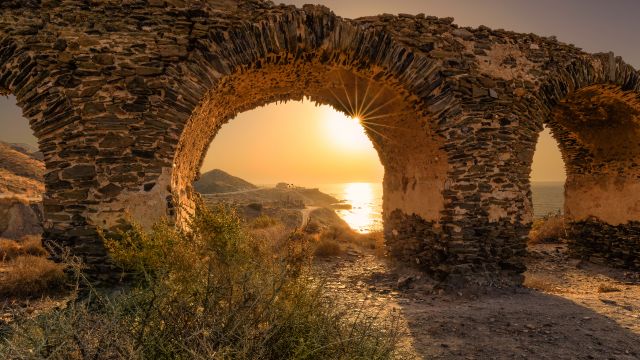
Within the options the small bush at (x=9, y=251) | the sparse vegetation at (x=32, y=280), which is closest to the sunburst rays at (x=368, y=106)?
the sparse vegetation at (x=32, y=280)

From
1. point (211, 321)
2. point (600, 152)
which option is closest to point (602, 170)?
point (600, 152)

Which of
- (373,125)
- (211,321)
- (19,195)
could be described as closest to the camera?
(211,321)

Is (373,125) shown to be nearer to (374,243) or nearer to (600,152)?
(374,243)

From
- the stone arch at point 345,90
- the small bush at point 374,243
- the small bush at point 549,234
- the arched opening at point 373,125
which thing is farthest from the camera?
the small bush at point 549,234

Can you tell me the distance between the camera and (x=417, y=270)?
693 cm

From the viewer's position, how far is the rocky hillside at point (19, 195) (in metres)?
11.1

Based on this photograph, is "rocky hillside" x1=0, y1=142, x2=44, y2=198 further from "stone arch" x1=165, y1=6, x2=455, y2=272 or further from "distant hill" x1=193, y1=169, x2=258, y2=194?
"distant hill" x1=193, y1=169, x2=258, y2=194

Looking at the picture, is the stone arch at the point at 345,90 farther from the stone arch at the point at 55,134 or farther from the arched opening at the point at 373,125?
the stone arch at the point at 55,134

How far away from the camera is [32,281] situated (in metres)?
5.78

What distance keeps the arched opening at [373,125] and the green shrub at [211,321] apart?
2.66 m

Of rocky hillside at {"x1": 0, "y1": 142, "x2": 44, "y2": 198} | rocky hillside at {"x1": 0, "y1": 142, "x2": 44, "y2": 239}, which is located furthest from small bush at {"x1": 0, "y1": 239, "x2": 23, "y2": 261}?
rocky hillside at {"x1": 0, "y1": 142, "x2": 44, "y2": 198}

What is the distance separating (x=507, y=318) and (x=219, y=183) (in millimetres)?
41453

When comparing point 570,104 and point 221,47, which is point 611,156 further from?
point 221,47

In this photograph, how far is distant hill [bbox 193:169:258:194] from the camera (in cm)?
3990
